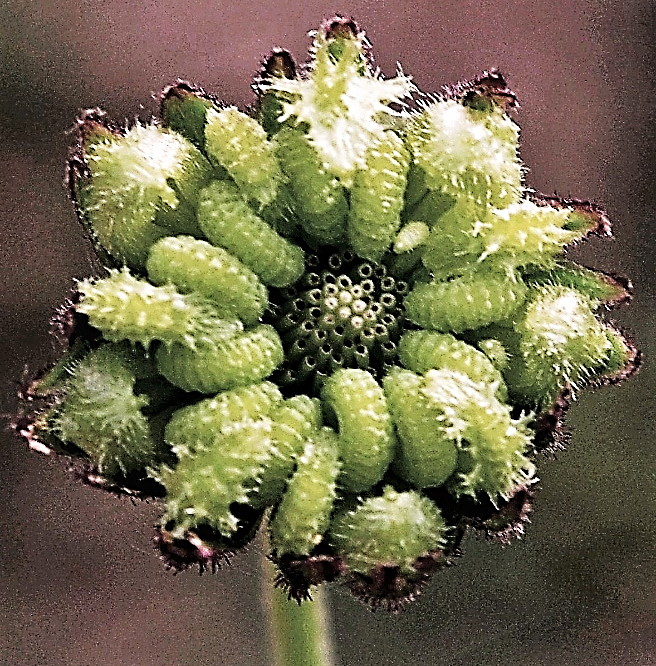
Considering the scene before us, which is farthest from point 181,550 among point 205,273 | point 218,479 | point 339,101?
point 339,101

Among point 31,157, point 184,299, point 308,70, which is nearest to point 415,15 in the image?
point 31,157

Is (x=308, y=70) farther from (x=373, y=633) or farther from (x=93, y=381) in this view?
(x=373, y=633)

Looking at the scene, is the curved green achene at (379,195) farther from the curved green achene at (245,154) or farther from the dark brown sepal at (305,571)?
the dark brown sepal at (305,571)

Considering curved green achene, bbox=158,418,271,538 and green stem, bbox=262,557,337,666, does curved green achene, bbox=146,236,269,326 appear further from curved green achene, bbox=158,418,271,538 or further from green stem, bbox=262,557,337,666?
green stem, bbox=262,557,337,666

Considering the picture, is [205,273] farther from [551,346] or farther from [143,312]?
[551,346]

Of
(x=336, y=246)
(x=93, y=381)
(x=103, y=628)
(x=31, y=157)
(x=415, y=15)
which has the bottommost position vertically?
(x=103, y=628)

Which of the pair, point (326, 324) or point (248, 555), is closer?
point (326, 324)
